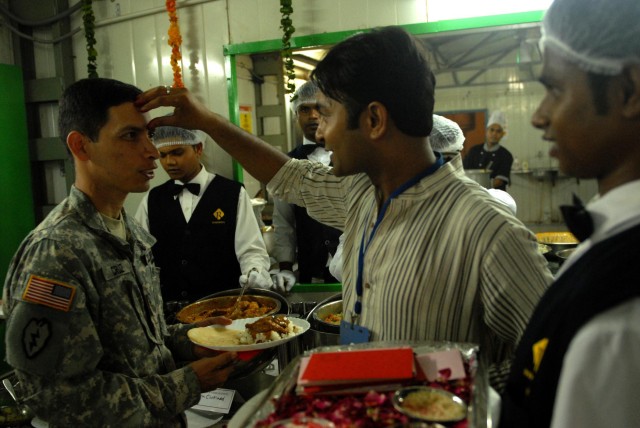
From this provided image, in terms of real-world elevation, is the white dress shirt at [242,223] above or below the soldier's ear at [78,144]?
below

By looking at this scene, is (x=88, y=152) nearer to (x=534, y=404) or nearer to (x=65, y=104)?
(x=65, y=104)

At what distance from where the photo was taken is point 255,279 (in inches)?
122

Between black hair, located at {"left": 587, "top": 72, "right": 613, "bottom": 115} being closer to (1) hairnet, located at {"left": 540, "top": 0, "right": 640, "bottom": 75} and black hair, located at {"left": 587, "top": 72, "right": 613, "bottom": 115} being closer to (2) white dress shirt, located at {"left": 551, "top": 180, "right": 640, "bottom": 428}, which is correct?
(1) hairnet, located at {"left": 540, "top": 0, "right": 640, "bottom": 75}

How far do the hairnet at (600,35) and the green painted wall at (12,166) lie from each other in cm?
460

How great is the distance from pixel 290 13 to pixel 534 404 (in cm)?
327

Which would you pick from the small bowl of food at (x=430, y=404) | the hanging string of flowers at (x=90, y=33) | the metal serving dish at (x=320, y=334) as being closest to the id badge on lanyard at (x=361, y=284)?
the metal serving dish at (x=320, y=334)

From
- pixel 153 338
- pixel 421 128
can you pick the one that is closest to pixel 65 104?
pixel 153 338

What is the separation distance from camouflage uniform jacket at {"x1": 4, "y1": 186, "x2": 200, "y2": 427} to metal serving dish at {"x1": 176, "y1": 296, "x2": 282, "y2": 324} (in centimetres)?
55

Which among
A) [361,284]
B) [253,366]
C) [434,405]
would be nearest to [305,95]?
[253,366]

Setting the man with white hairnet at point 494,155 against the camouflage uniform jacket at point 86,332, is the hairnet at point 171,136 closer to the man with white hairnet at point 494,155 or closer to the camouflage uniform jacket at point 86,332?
the camouflage uniform jacket at point 86,332

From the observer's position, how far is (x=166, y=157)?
138 inches

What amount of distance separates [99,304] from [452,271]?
1142 mm

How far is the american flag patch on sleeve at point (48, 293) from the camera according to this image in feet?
4.68

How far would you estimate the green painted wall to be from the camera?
13.8 feet
